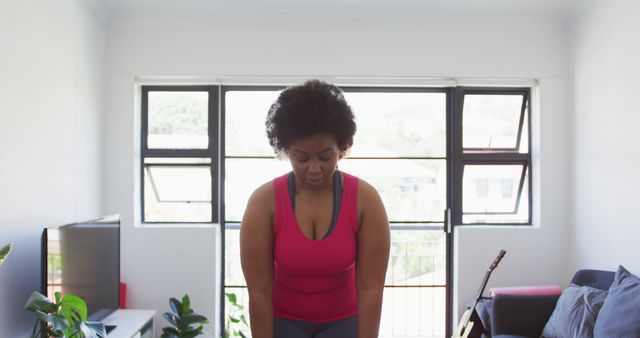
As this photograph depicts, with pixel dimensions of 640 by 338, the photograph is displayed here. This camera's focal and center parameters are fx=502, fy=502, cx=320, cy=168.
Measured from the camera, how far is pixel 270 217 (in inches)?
47.2

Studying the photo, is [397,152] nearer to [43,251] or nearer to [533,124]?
[533,124]

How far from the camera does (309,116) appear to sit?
1172 millimetres

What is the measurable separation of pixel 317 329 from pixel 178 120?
2.71 meters

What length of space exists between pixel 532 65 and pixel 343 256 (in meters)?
2.94

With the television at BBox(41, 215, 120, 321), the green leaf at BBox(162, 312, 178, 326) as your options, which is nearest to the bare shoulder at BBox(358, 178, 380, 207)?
the television at BBox(41, 215, 120, 321)

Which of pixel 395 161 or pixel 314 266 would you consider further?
pixel 395 161

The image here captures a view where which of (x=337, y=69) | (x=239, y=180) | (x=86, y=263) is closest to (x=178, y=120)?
(x=239, y=180)

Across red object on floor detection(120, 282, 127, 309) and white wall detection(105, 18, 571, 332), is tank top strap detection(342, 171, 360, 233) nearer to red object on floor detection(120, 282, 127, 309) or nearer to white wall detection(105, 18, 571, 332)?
white wall detection(105, 18, 571, 332)

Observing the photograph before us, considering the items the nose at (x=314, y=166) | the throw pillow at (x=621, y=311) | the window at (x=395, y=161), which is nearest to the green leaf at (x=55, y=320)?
the nose at (x=314, y=166)

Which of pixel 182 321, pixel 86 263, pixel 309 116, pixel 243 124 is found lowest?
pixel 182 321

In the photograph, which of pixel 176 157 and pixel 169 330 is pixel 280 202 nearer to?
pixel 169 330

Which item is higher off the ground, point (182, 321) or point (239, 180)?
point (239, 180)

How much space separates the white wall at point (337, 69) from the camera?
3.47m

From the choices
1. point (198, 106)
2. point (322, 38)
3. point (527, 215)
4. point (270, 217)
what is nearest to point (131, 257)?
point (198, 106)
